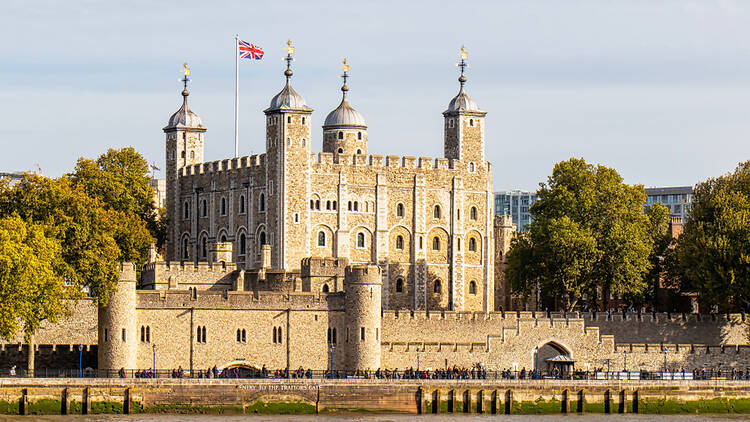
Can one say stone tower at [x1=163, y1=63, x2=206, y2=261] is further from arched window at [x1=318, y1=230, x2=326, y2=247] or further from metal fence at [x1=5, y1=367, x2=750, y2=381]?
metal fence at [x1=5, y1=367, x2=750, y2=381]

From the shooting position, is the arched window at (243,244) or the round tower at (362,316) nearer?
the round tower at (362,316)

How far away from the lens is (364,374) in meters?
83.7

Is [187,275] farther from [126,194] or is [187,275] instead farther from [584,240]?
[584,240]

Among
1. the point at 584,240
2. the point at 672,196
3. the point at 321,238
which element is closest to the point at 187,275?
the point at 321,238

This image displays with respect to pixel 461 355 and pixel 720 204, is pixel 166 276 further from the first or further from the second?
pixel 720 204

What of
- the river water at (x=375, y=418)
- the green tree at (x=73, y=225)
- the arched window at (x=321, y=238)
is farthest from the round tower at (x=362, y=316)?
Answer: the arched window at (x=321, y=238)

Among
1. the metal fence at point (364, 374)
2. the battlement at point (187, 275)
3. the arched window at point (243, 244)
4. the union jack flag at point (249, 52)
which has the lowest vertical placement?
the metal fence at point (364, 374)

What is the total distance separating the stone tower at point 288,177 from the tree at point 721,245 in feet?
70.1

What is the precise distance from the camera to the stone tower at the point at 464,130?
114 m

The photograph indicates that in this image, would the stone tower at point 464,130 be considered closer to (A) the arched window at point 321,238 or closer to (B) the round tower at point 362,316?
(A) the arched window at point 321,238

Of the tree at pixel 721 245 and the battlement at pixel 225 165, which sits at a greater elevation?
the battlement at pixel 225 165

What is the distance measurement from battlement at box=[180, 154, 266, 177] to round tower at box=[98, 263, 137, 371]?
25.7m

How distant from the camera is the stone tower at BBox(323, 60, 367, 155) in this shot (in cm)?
11412

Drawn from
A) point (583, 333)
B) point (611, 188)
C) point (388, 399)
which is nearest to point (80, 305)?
point (388, 399)
